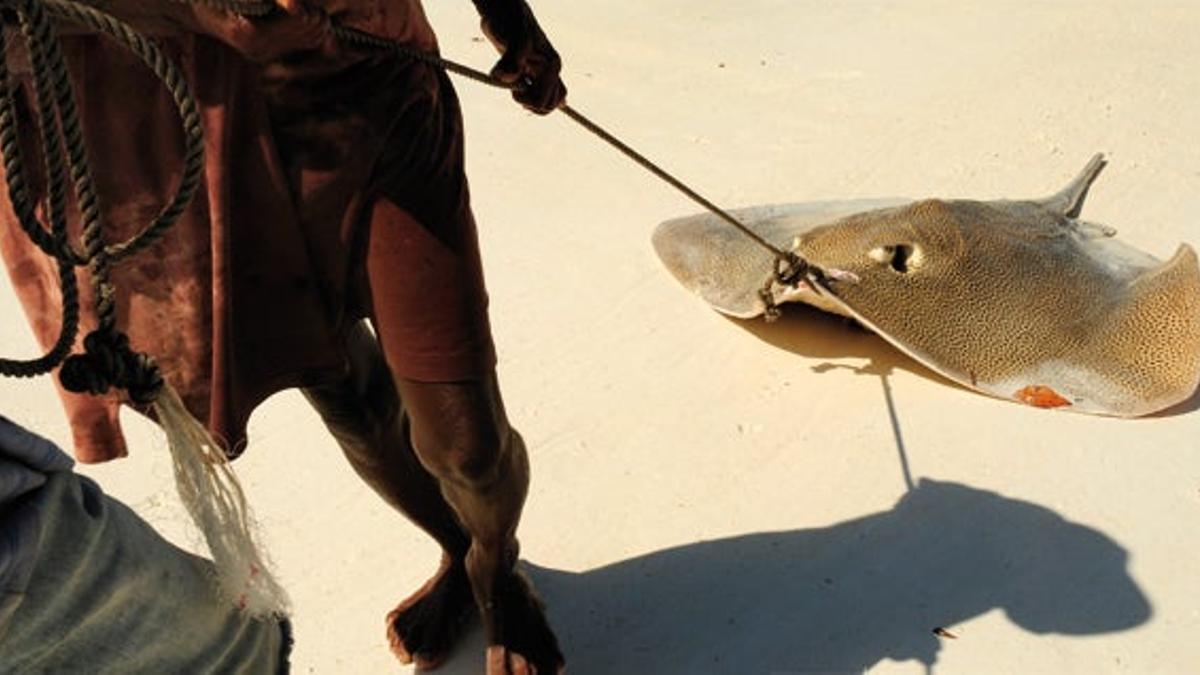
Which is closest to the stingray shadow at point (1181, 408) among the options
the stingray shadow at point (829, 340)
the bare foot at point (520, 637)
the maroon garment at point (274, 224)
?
the stingray shadow at point (829, 340)

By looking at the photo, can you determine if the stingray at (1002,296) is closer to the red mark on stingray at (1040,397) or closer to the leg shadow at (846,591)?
the red mark on stingray at (1040,397)

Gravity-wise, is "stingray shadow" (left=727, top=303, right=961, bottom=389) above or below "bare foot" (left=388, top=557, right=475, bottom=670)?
above

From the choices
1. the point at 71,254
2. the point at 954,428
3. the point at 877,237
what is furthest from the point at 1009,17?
the point at 71,254

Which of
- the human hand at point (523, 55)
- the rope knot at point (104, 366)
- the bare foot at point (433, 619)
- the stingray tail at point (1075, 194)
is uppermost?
the human hand at point (523, 55)

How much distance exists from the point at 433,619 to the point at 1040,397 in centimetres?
167

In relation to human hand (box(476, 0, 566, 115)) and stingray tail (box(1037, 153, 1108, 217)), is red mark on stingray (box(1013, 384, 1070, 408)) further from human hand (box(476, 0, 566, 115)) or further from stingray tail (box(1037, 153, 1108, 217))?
human hand (box(476, 0, 566, 115))

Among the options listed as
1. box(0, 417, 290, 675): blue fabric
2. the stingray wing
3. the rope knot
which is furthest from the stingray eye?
the rope knot

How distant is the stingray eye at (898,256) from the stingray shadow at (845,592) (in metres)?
0.74

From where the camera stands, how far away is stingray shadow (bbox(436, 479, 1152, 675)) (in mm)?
2477

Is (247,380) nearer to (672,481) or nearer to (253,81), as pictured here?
(253,81)

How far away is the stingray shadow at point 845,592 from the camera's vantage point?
248 cm

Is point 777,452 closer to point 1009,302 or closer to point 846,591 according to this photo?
point 846,591

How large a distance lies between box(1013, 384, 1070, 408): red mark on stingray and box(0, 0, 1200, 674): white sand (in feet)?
0.10

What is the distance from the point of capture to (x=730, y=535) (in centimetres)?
277
